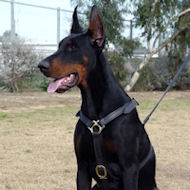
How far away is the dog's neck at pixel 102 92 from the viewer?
2643 millimetres

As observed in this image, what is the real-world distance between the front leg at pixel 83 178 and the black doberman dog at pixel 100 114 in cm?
5

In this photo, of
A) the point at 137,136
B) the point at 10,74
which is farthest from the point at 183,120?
the point at 10,74

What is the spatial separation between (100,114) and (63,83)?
0.37 m

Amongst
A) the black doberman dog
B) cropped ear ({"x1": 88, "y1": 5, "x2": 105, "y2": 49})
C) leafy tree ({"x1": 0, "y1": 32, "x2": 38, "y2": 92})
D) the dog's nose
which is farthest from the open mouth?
leafy tree ({"x1": 0, "y1": 32, "x2": 38, "y2": 92})

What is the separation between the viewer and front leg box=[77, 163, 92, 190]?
281cm

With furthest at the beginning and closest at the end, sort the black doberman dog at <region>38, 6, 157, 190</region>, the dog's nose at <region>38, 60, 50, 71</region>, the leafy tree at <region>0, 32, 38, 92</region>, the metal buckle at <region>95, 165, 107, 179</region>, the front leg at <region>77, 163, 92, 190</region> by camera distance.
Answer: the leafy tree at <region>0, 32, 38, 92</region>
the front leg at <region>77, 163, 92, 190</region>
the metal buckle at <region>95, 165, 107, 179</region>
the black doberman dog at <region>38, 6, 157, 190</region>
the dog's nose at <region>38, 60, 50, 71</region>

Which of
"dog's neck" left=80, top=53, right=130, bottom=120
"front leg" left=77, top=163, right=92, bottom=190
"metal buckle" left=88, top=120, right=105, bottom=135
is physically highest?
"dog's neck" left=80, top=53, right=130, bottom=120

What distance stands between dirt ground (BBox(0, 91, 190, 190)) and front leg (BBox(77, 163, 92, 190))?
122cm

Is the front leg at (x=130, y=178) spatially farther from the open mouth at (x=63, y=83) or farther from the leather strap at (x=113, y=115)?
the open mouth at (x=63, y=83)

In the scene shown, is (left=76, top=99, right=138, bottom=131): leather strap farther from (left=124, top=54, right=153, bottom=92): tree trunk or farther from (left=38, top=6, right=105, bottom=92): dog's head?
(left=124, top=54, right=153, bottom=92): tree trunk

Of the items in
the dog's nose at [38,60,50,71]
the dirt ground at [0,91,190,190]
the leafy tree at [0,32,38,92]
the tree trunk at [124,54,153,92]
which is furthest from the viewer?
the tree trunk at [124,54,153,92]

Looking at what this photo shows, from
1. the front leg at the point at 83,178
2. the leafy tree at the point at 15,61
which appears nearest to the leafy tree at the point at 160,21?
the leafy tree at the point at 15,61

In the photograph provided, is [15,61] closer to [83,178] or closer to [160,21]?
[160,21]

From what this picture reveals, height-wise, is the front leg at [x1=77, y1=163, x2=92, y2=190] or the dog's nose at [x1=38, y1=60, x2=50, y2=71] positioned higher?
the dog's nose at [x1=38, y1=60, x2=50, y2=71]
